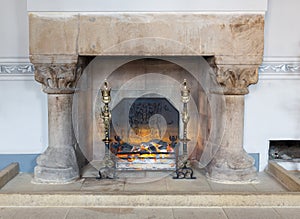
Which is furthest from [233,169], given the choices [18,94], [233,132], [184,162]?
[18,94]

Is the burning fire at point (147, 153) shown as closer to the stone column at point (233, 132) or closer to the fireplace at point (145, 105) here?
the fireplace at point (145, 105)

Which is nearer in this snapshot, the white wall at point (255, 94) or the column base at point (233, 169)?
the column base at point (233, 169)

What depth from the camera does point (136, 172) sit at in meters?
2.89

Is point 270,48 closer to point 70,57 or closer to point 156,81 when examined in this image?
point 156,81

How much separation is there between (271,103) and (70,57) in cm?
159

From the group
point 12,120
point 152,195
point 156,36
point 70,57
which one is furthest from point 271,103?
point 12,120

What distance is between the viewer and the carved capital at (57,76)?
253 centimetres

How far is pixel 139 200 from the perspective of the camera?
2.27 m

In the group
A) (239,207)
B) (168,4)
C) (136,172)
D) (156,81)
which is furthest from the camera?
(156,81)

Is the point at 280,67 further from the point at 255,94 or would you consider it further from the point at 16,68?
the point at 16,68

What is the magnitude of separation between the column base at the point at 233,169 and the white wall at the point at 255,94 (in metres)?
0.36

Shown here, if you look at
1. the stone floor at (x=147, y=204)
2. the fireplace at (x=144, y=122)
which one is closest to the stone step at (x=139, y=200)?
the stone floor at (x=147, y=204)

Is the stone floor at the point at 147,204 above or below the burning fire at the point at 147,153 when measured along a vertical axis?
below

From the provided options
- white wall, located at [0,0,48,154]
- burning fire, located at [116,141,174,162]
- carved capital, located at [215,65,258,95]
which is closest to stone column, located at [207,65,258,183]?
carved capital, located at [215,65,258,95]
